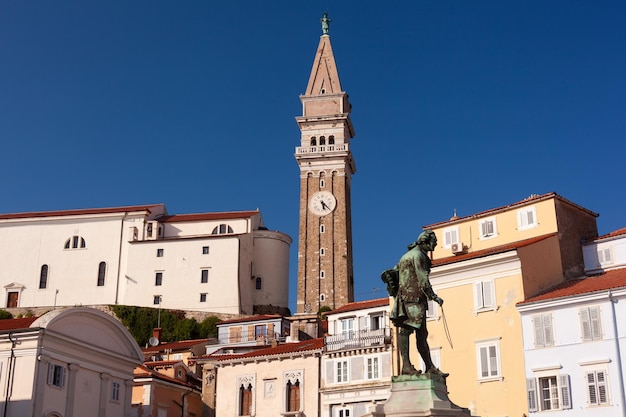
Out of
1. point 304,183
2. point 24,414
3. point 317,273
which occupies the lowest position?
point 24,414

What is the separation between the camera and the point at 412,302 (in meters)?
13.3

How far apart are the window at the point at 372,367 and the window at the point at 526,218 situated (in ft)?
30.9

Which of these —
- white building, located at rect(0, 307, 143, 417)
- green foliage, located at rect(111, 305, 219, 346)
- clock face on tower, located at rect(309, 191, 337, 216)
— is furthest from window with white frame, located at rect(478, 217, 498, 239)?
clock face on tower, located at rect(309, 191, 337, 216)

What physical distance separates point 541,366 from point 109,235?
62.3 m

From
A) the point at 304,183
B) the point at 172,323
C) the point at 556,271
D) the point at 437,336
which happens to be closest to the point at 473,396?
the point at 437,336

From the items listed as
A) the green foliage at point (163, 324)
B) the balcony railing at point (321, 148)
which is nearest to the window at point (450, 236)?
the green foliage at point (163, 324)

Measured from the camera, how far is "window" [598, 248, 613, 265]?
36.4 metres

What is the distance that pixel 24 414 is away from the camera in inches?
1377

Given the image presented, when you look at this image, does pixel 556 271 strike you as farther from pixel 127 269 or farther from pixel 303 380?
pixel 127 269

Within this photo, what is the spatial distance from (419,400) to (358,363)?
28524 millimetres

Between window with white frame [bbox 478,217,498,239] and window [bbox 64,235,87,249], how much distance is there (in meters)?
57.0

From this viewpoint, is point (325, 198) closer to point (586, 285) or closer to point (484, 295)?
point (484, 295)

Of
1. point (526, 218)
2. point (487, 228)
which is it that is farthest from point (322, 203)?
point (526, 218)

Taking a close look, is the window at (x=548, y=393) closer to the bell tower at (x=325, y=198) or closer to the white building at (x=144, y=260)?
the bell tower at (x=325, y=198)
